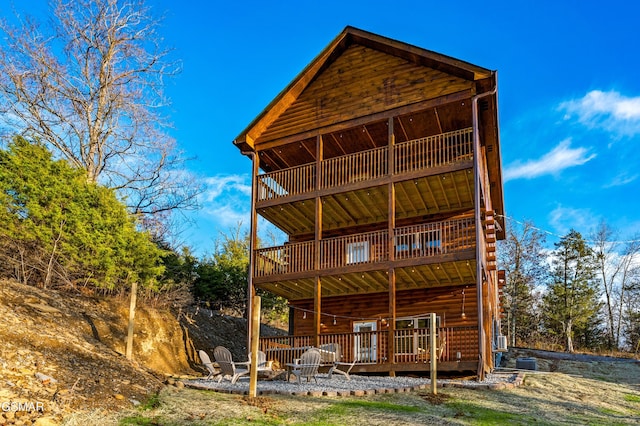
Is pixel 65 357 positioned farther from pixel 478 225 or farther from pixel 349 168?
pixel 349 168

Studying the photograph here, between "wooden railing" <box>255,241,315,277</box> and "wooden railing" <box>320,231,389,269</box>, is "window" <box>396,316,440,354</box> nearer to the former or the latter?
"wooden railing" <box>320,231,389,269</box>

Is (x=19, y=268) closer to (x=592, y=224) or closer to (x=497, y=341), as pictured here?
(x=497, y=341)

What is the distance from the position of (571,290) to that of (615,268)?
7323mm

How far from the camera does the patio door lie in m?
18.1

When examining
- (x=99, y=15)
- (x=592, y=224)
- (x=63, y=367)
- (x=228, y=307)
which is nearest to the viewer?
(x=63, y=367)

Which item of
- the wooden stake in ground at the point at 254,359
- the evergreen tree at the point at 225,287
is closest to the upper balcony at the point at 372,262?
the evergreen tree at the point at 225,287

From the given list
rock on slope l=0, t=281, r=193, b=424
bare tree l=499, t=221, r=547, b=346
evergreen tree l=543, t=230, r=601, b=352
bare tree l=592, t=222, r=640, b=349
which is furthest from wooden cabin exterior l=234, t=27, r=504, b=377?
bare tree l=592, t=222, r=640, b=349

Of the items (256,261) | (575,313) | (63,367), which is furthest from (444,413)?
(575,313)

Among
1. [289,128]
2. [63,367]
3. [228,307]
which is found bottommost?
[63,367]

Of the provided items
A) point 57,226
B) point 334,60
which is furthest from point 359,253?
point 57,226

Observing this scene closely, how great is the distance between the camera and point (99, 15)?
2586cm

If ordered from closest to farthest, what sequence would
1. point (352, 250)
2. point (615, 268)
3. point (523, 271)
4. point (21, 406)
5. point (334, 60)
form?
point (21, 406), point (334, 60), point (352, 250), point (523, 271), point (615, 268)

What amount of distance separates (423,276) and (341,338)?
355cm

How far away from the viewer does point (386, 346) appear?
61.9 feet
